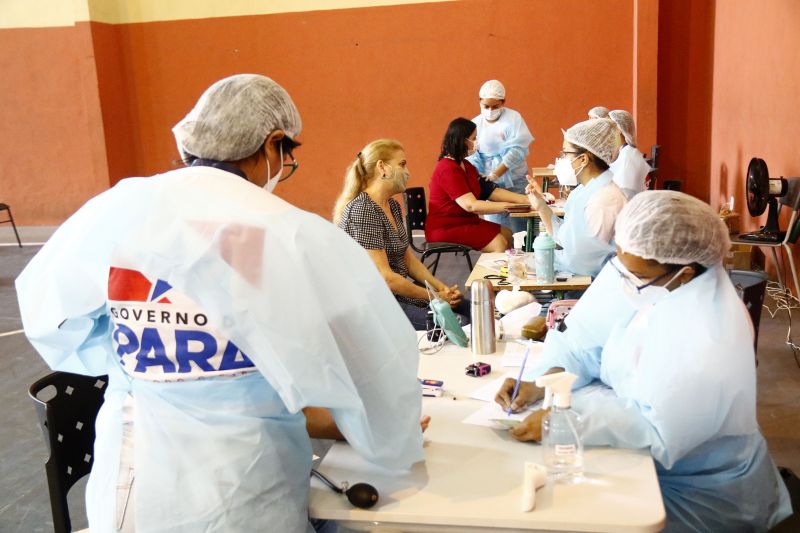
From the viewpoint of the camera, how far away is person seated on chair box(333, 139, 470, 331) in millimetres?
3578

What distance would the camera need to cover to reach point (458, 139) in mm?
5418

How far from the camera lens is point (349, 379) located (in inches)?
60.4

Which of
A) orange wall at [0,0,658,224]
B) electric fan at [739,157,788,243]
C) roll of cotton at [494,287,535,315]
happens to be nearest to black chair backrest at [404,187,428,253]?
electric fan at [739,157,788,243]

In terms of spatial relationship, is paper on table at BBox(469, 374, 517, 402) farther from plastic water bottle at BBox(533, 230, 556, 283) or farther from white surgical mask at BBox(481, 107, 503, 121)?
white surgical mask at BBox(481, 107, 503, 121)

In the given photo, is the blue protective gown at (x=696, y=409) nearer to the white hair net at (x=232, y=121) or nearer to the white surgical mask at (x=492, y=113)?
the white hair net at (x=232, y=121)

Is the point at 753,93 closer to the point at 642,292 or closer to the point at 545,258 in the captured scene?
the point at 545,258

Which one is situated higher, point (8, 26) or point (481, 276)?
point (8, 26)

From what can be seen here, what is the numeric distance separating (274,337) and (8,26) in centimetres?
923

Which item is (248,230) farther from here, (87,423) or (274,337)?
(87,423)

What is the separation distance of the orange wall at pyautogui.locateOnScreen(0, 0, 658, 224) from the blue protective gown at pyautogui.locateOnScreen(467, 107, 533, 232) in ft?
6.00

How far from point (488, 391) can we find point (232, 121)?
3.28ft

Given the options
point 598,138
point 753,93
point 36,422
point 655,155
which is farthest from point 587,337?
point 655,155

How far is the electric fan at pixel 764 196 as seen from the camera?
5027 mm

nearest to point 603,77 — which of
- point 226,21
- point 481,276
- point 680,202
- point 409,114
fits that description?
point 409,114
